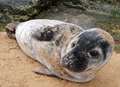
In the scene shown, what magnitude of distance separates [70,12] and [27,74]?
10.1 ft

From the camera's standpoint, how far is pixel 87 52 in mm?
4504

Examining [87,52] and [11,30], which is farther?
[11,30]

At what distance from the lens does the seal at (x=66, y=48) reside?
4.52 metres

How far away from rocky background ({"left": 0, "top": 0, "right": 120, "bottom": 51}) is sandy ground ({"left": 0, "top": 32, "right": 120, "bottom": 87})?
131cm

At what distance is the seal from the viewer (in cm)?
452

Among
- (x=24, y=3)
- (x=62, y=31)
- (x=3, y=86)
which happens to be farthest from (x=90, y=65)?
(x=24, y=3)

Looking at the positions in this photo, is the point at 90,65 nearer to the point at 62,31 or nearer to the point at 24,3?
the point at 62,31

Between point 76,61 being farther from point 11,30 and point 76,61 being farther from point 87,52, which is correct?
point 11,30

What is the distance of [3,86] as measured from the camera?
15.4 feet

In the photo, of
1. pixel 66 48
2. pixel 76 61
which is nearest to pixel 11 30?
pixel 66 48

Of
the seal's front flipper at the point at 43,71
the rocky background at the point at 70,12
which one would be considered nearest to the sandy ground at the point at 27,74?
the seal's front flipper at the point at 43,71

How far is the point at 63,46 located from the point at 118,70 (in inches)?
35.9

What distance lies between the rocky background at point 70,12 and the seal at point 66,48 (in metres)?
1.60

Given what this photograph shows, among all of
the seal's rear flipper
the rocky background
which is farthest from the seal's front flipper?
the rocky background
